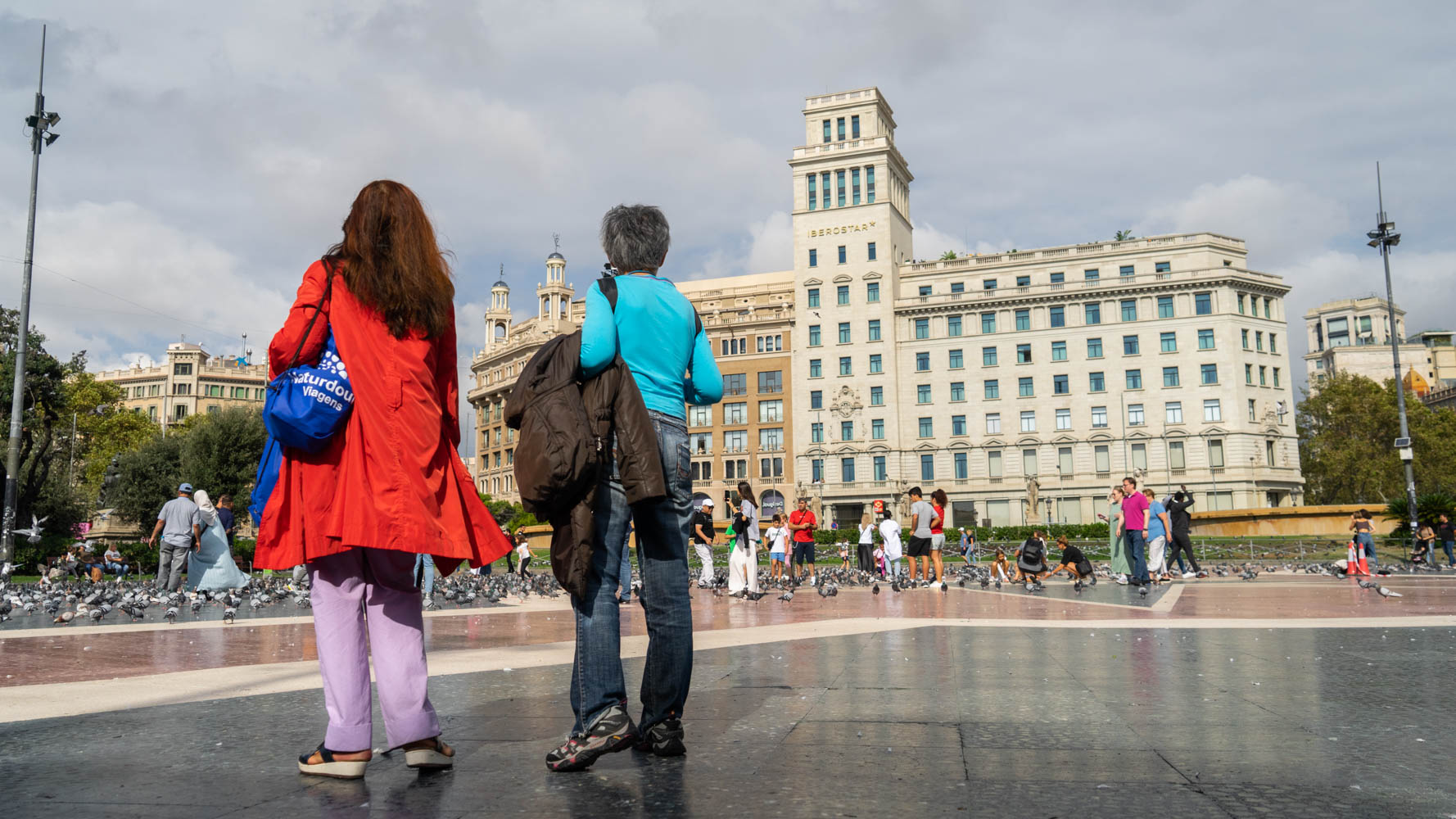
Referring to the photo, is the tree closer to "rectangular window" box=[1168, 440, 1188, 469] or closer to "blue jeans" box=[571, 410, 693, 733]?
"rectangular window" box=[1168, 440, 1188, 469]

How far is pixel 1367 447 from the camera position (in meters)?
67.9

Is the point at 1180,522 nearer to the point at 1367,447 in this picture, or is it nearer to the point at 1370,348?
the point at 1367,447

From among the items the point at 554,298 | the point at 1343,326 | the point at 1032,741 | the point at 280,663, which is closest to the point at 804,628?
the point at 280,663

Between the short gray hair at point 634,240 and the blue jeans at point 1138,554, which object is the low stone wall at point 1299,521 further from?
the short gray hair at point 634,240

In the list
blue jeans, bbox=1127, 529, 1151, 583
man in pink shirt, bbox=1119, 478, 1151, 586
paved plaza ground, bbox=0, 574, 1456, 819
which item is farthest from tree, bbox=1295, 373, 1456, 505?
paved plaza ground, bbox=0, 574, 1456, 819

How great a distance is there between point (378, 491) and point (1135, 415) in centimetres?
7180

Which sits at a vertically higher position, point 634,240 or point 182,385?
point 182,385

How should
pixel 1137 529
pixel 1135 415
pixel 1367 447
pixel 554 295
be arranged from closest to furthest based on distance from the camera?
pixel 1137 529 < pixel 1367 447 < pixel 1135 415 < pixel 554 295

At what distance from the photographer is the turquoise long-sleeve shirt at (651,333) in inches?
136

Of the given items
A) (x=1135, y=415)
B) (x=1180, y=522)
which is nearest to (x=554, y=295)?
(x=1135, y=415)

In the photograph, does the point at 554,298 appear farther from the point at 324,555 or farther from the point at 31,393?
the point at 324,555

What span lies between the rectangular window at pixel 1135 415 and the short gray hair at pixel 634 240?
232 feet

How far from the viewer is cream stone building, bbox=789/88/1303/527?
67.8 m

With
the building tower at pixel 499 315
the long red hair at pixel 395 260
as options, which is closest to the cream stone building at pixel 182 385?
the building tower at pixel 499 315
